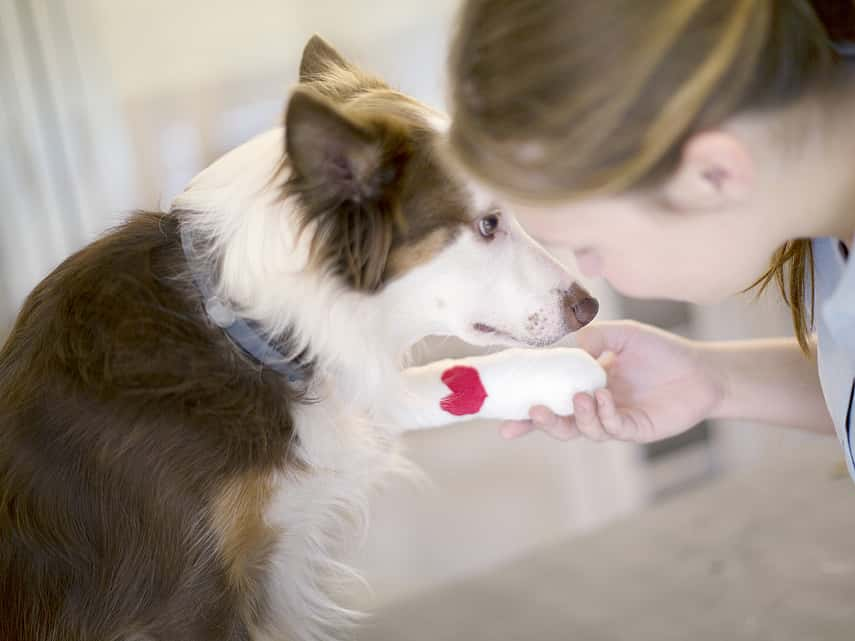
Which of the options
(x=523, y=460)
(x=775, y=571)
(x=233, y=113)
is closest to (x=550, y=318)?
(x=775, y=571)

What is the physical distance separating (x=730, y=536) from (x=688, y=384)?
21.3 inches

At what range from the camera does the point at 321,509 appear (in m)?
1.54

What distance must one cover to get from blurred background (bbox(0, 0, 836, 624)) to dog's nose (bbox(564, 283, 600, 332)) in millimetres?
723

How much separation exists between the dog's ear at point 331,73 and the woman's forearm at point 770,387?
66 centimetres

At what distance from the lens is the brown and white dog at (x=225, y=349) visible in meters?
1.32

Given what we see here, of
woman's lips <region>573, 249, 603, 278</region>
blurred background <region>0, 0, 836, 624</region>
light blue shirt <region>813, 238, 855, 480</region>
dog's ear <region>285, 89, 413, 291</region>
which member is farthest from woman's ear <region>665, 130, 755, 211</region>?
blurred background <region>0, 0, 836, 624</region>

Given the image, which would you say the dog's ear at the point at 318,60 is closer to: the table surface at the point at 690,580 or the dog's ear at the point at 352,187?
the dog's ear at the point at 352,187

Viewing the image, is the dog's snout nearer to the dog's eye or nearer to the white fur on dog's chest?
the dog's eye

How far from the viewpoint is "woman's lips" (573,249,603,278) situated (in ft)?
3.69

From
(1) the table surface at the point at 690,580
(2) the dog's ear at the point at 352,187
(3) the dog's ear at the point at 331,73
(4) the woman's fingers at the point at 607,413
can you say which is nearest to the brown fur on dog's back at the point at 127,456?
(2) the dog's ear at the point at 352,187

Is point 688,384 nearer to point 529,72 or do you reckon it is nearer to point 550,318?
point 550,318

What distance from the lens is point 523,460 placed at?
332 centimetres

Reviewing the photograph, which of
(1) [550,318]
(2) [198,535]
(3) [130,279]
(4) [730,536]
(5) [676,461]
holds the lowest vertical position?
(5) [676,461]

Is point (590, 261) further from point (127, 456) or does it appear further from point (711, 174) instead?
point (127, 456)
